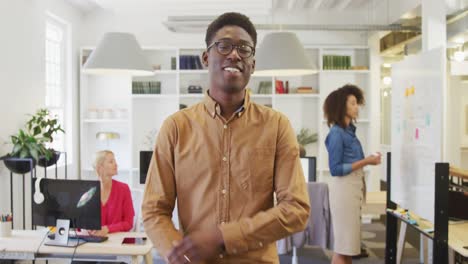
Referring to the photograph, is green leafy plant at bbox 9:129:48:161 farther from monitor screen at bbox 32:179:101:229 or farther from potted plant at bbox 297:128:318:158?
potted plant at bbox 297:128:318:158

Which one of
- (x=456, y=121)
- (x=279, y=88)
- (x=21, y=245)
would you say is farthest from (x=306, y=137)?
(x=21, y=245)

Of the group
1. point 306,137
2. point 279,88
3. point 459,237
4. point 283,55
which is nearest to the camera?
point 459,237

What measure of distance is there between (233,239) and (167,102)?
6.98m

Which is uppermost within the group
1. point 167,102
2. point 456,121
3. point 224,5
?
point 224,5

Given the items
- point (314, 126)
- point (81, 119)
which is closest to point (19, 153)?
point (81, 119)

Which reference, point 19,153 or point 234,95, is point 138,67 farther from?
point 234,95

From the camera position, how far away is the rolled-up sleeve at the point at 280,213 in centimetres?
128

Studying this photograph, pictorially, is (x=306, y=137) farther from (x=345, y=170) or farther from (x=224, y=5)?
(x=345, y=170)

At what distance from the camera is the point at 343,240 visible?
392cm

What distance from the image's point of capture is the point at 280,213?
132cm

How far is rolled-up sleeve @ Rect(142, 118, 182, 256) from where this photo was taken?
138 centimetres

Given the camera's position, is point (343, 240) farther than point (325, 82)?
No

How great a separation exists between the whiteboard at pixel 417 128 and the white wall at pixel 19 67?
389 cm

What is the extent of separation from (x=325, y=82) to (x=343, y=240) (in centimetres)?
438
